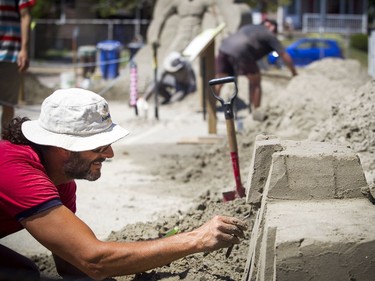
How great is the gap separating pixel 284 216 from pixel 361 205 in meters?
0.46

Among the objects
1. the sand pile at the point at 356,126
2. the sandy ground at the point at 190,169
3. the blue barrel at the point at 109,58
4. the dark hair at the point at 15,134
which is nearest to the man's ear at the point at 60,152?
the dark hair at the point at 15,134

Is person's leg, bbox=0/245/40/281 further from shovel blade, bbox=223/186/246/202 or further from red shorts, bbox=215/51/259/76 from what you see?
red shorts, bbox=215/51/259/76

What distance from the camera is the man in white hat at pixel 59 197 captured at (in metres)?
3.01

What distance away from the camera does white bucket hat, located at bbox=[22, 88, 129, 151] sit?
3244 mm

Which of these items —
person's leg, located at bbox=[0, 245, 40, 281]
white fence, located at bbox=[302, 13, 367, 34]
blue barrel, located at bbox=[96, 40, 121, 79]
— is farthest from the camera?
white fence, located at bbox=[302, 13, 367, 34]

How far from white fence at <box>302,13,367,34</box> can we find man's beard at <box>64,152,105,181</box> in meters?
42.5

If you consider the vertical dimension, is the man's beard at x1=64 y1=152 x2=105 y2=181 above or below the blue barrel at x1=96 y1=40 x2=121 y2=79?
above

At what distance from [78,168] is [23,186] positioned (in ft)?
1.20

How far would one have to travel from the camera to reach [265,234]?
315cm

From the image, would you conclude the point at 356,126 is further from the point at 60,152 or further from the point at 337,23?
the point at 337,23

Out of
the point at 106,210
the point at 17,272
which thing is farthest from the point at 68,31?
the point at 17,272

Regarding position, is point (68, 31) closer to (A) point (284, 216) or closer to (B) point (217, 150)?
(B) point (217, 150)

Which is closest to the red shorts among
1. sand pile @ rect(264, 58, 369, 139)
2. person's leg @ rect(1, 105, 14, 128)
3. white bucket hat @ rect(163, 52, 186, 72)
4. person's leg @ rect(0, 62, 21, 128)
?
sand pile @ rect(264, 58, 369, 139)

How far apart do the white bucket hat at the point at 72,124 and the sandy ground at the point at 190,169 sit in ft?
3.20
